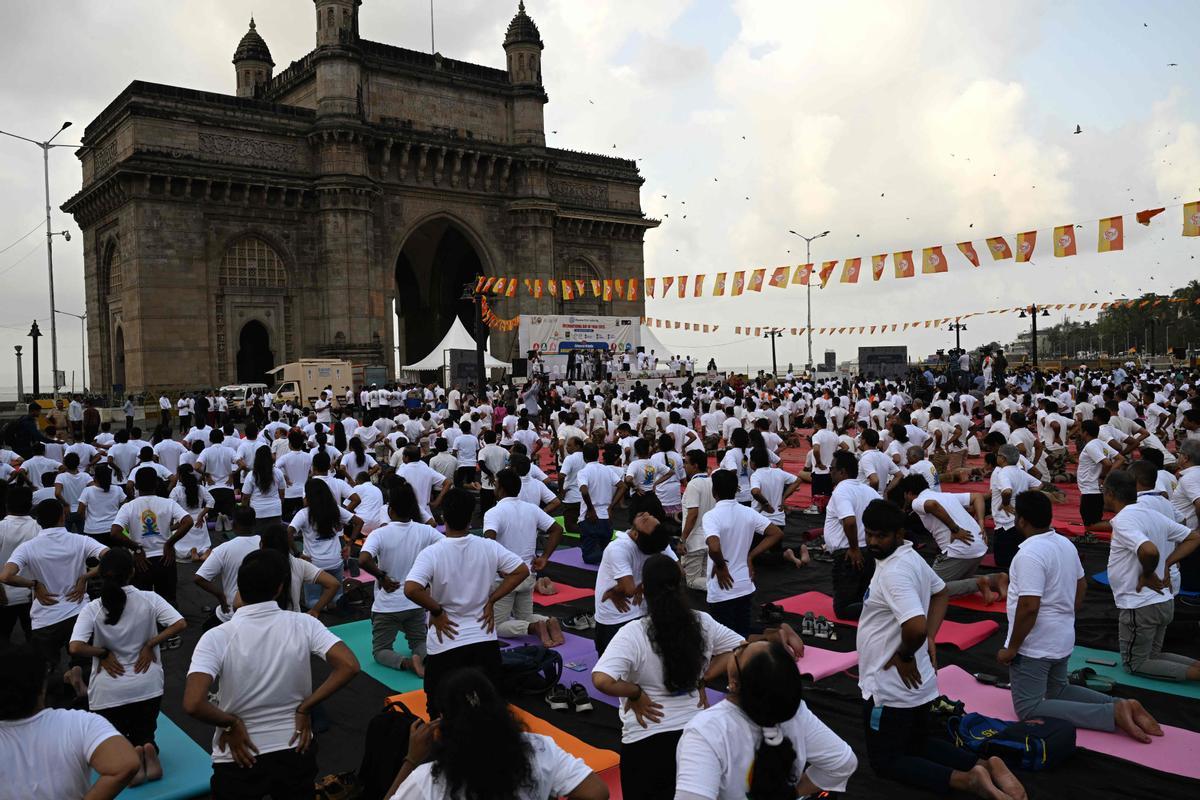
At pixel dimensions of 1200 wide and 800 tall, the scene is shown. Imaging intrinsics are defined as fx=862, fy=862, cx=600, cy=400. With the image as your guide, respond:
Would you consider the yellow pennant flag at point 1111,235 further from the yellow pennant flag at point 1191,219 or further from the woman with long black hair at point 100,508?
the woman with long black hair at point 100,508

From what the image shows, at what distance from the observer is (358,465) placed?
43.2ft

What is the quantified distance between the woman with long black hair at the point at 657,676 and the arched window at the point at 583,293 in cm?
4488

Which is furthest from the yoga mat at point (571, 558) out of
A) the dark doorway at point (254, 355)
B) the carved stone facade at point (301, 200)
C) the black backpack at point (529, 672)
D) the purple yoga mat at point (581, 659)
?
the dark doorway at point (254, 355)

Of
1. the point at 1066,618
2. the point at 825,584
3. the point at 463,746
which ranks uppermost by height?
the point at 463,746

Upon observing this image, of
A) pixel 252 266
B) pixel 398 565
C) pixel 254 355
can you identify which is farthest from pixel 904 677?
pixel 254 355

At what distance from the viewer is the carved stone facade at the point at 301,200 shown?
36031mm

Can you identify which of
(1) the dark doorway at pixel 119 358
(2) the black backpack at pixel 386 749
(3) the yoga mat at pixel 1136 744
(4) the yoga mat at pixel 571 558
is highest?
(1) the dark doorway at pixel 119 358

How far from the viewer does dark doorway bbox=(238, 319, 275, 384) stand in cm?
4012

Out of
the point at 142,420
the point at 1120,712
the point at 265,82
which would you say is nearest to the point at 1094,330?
the point at 265,82

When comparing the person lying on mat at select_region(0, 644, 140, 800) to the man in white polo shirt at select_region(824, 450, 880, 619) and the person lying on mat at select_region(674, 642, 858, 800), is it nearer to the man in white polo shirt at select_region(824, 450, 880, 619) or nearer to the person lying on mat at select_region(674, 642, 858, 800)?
the person lying on mat at select_region(674, 642, 858, 800)

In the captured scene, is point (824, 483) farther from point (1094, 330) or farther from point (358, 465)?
point (1094, 330)

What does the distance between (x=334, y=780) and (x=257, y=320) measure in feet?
123

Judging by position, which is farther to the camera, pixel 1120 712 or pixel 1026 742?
pixel 1120 712

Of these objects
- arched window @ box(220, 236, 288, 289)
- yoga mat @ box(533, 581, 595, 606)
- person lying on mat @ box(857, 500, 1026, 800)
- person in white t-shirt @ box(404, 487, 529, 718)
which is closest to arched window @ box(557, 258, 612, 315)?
arched window @ box(220, 236, 288, 289)
